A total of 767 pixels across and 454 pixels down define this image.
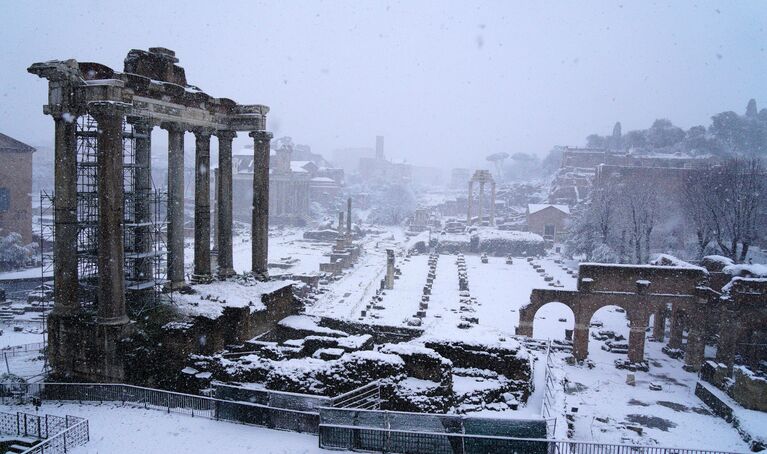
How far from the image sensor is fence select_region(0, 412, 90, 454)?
8.77 m

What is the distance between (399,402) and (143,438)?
507cm

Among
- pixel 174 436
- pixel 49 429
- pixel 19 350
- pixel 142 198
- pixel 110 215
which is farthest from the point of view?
pixel 19 350

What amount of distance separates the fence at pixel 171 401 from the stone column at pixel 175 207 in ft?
15.0

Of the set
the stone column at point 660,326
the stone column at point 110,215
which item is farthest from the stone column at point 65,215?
the stone column at point 660,326

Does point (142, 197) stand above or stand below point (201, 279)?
above

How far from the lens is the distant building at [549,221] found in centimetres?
6438

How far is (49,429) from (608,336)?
23802 mm

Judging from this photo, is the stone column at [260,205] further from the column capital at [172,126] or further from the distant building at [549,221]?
the distant building at [549,221]

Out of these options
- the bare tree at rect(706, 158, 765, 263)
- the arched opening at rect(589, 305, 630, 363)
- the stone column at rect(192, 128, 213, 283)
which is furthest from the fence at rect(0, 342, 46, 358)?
the bare tree at rect(706, 158, 765, 263)

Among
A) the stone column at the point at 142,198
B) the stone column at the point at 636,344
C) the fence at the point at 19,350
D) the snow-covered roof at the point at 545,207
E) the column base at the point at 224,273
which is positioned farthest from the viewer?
the snow-covered roof at the point at 545,207

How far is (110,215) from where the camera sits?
12.2 m

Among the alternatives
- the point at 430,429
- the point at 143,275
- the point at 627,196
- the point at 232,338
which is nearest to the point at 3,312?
the point at 143,275

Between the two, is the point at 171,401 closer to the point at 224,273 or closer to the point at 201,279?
the point at 201,279

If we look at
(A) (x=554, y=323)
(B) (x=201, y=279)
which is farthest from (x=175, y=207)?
(A) (x=554, y=323)
